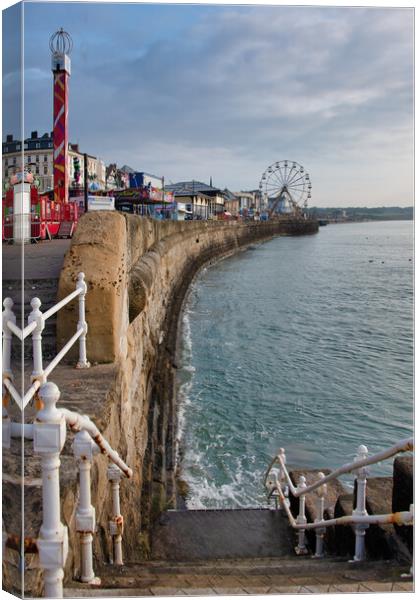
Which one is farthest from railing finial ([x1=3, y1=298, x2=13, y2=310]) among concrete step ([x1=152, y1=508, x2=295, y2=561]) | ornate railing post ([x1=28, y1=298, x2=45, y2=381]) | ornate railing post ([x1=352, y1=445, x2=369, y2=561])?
concrete step ([x1=152, y1=508, x2=295, y2=561])

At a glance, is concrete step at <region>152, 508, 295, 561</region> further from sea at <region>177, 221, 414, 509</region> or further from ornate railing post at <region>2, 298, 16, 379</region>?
ornate railing post at <region>2, 298, 16, 379</region>

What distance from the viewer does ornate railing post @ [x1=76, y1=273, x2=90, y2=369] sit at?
12.4ft

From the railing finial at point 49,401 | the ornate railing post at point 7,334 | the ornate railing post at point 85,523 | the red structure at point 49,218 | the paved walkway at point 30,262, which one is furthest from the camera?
the red structure at point 49,218

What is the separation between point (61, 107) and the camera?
22.5 feet

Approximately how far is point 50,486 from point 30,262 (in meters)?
3.60

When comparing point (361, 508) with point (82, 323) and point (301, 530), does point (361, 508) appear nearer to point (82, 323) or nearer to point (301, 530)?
point (301, 530)

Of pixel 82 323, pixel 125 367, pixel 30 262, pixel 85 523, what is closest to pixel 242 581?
pixel 85 523

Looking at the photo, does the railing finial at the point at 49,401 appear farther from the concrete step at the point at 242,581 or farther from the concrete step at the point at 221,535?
the concrete step at the point at 221,535

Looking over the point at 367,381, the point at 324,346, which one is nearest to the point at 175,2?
the point at 367,381

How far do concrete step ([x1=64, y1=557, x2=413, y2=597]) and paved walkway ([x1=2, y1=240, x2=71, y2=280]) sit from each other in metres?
1.32

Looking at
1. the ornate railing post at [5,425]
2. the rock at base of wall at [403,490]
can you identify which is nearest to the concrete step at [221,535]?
the rock at base of wall at [403,490]

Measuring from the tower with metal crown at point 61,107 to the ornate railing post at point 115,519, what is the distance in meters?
2.22

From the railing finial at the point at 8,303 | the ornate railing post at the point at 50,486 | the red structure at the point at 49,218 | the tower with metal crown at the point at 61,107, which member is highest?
the tower with metal crown at the point at 61,107

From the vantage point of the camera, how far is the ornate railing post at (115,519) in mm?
3113
